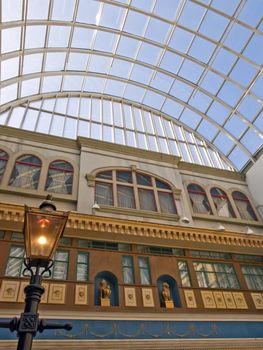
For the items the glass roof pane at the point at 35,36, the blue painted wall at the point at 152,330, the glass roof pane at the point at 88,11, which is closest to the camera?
the blue painted wall at the point at 152,330

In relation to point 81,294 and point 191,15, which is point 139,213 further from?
point 191,15

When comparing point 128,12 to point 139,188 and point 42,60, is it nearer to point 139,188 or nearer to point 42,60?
point 42,60

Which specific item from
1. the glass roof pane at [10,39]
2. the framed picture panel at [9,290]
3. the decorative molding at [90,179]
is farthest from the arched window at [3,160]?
the glass roof pane at [10,39]

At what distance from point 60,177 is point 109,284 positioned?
487cm

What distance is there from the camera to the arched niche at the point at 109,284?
28.8 feet

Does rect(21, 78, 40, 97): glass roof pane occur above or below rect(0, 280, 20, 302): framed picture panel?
above

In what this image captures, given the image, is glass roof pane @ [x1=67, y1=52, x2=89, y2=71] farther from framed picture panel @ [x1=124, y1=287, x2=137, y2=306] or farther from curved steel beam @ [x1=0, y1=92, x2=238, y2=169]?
framed picture panel @ [x1=124, y1=287, x2=137, y2=306]

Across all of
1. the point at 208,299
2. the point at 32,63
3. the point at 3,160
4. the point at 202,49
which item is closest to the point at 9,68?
the point at 32,63

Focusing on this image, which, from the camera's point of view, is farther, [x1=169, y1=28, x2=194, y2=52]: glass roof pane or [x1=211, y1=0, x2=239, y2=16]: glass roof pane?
[x1=169, y1=28, x2=194, y2=52]: glass roof pane

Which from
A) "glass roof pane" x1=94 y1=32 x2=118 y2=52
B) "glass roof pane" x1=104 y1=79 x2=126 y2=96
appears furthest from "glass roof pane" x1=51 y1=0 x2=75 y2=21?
"glass roof pane" x1=104 y1=79 x2=126 y2=96

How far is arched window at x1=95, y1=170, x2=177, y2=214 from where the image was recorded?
12.0 meters

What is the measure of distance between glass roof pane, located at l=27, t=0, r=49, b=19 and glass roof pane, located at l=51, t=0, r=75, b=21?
0.45 metres

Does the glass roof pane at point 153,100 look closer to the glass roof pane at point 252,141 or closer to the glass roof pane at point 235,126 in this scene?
the glass roof pane at point 235,126

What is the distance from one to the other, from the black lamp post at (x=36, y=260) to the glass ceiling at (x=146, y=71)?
12.4 metres
